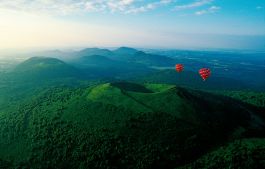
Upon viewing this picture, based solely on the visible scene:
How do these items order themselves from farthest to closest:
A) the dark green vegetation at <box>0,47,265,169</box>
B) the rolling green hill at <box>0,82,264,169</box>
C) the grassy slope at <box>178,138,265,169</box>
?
1. the rolling green hill at <box>0,82,264,169</box>
2. the dark green vegetation at <box>0,47,265,169</box>
3. the grassy slope at <box>178,138,265,169</box>

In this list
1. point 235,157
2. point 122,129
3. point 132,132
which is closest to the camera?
point 235,157

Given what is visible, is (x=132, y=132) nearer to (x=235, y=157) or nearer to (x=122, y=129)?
(x=122, y=129)

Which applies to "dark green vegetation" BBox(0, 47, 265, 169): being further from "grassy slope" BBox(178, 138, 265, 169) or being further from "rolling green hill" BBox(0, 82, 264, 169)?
"grassy slope" BBox(178, 138, 265, 169)

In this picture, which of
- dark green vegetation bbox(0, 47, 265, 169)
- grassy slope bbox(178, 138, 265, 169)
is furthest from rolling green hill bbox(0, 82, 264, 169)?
grassy slope bbox(178, 138, 265, 169)

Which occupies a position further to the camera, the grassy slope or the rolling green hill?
the rolling green hill

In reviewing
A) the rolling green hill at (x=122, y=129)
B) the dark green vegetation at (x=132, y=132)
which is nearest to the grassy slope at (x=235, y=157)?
the dark green vegetation at (x=132, y=132)

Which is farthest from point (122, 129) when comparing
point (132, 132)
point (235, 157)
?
point (235, 157)

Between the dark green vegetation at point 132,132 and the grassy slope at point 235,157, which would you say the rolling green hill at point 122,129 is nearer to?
the dark green vegetation at point 132,132

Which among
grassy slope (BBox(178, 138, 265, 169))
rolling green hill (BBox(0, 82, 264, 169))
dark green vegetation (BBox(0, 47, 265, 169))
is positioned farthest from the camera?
rolling green hill (BBox(0, 82, 264, 169))

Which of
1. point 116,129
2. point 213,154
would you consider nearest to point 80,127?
point 116,129
